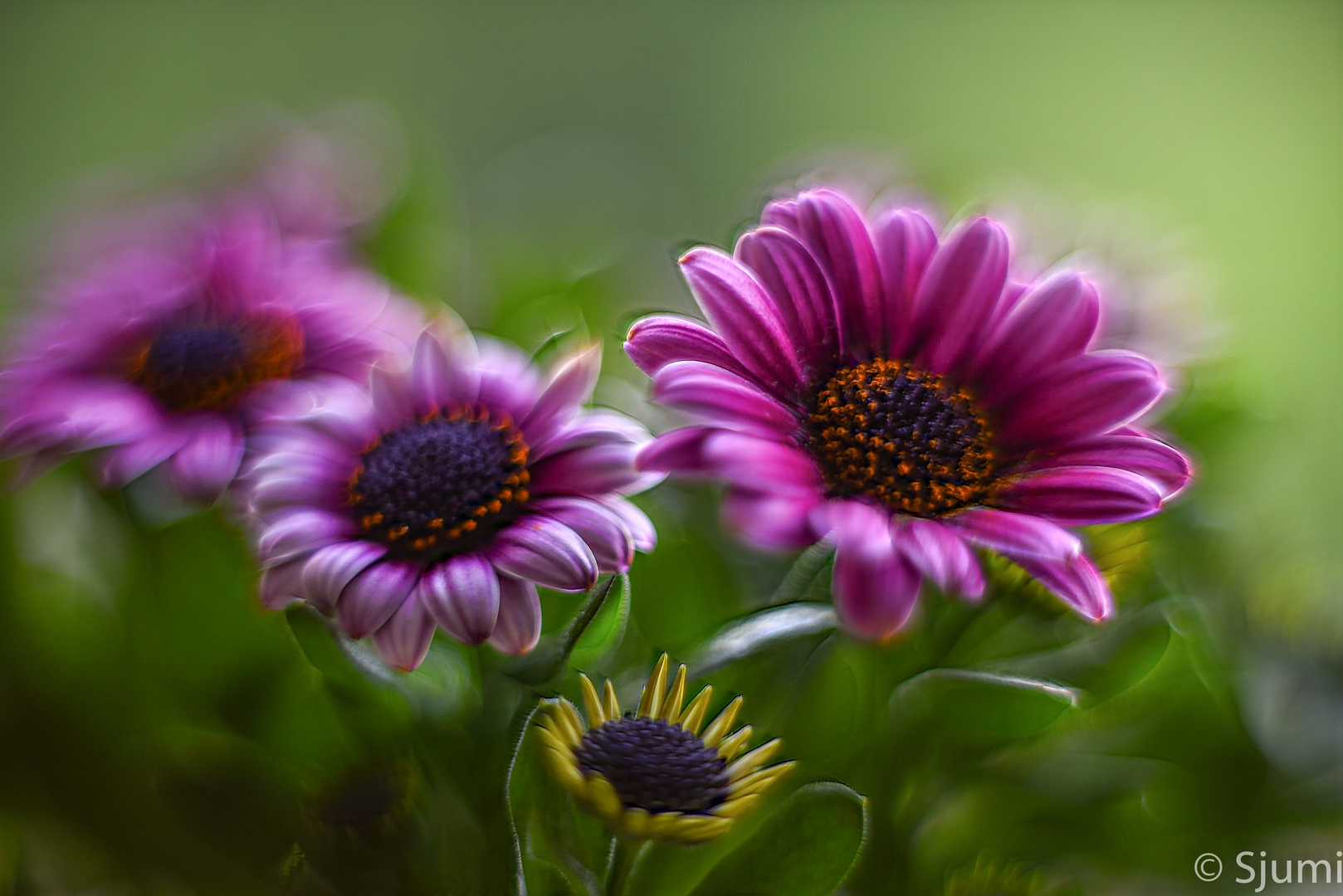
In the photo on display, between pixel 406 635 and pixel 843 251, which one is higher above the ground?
pixel 843 251

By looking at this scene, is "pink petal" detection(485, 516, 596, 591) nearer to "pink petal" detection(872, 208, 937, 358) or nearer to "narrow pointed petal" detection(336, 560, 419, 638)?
"narrow pointed petal" detection(336, 560, 419, 638)

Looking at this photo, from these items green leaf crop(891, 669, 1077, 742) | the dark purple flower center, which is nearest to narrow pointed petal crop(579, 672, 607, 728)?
the dark purple flower center

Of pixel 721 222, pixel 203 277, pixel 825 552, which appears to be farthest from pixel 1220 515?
pixel 721 222

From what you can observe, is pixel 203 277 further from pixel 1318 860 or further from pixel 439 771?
pixel 1318 860

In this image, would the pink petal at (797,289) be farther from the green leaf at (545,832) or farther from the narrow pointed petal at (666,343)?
the green leaf at (545,832)

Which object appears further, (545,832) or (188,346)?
(188,346)

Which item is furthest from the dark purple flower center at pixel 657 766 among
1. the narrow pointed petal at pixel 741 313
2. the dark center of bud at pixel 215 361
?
the dark center of bud at pixel 215 361

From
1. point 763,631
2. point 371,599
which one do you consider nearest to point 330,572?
point 371,599

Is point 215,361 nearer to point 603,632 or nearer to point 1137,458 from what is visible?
point 603,632
